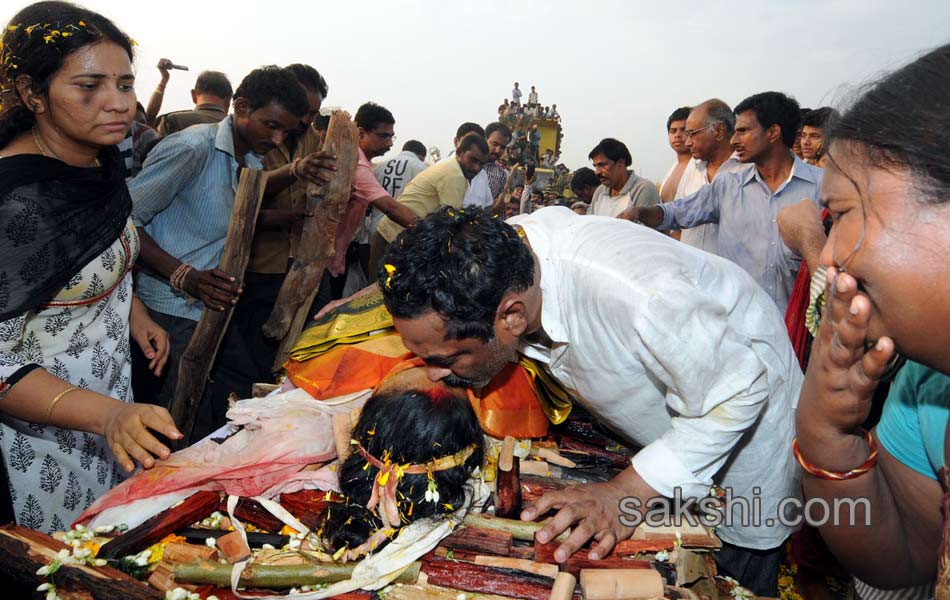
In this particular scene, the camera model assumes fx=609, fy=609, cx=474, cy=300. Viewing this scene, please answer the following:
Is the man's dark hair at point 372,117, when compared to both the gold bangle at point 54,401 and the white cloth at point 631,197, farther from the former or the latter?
the gold bangle at point 54,401

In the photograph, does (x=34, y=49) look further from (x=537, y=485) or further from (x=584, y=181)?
(x=584, y=181)

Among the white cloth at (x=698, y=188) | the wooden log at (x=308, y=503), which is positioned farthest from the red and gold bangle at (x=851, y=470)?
the white cloth at (x=698, y=188)

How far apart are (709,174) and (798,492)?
13.2 feet

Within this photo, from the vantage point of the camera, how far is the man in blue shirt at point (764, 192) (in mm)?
4121

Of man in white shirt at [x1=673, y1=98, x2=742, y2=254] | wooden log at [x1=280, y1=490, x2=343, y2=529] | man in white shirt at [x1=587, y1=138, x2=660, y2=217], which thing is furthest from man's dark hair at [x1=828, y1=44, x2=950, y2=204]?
man in white shirt at [x1=587, y1=138, x2=660, y2=217]

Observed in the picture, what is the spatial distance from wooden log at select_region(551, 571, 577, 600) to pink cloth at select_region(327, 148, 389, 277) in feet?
12.4

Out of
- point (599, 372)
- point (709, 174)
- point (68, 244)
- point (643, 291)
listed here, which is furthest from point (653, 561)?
point (709, 174)

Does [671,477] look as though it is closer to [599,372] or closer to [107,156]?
[599,372]

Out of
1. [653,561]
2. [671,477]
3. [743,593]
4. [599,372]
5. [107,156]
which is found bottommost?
[743,593]

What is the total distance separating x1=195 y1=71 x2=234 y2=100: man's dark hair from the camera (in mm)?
5867

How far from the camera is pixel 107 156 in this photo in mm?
2430

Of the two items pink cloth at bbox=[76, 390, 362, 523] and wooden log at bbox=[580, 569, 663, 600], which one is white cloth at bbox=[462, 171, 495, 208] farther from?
wooden log at bbox=[580, 569, 663, 600]

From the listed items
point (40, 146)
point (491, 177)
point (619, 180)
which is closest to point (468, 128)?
point (491, 177)

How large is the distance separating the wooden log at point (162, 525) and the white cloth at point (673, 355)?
1.19m
